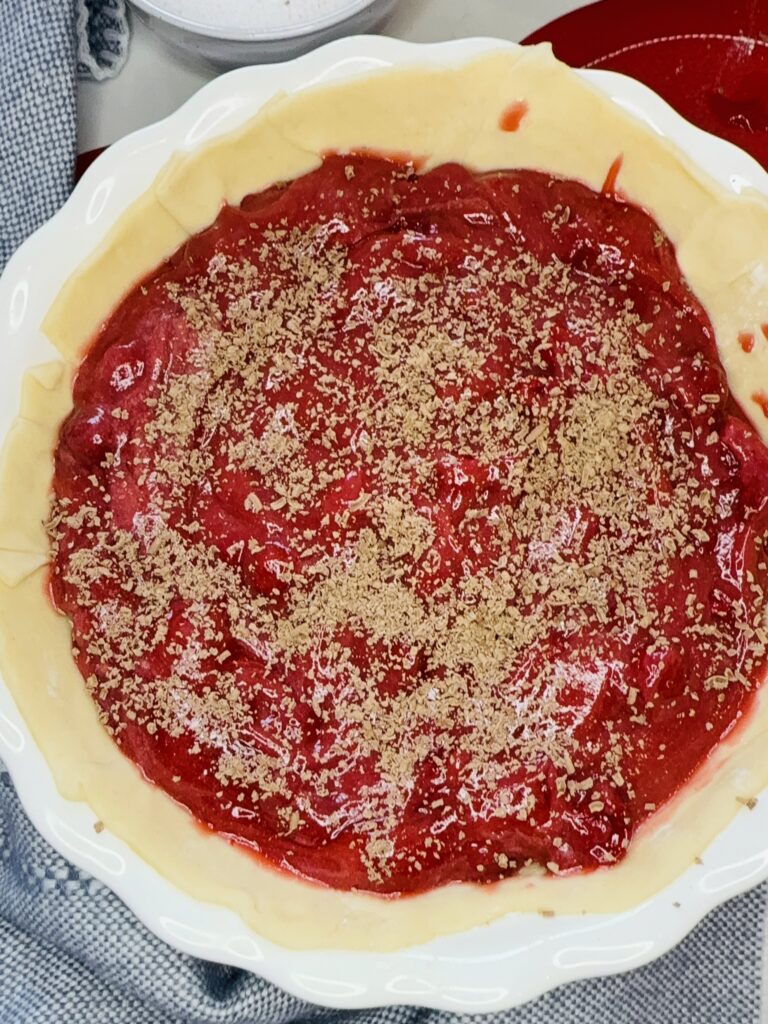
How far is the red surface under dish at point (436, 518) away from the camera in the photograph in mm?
1711

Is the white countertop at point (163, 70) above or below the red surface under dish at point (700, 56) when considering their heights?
below

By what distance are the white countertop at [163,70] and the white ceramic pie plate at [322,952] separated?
399 millimetres

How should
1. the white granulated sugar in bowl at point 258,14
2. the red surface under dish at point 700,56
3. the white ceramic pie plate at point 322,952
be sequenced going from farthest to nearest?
the red surface under dish at point 700,56 < the white granulated sugar in bowl at point 258,14 < the white ceramic pie plate at point 322,952

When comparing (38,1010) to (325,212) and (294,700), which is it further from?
(325,212)

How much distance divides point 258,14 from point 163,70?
11.2 inches

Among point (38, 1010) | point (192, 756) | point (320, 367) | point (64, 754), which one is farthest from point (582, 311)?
point (38, 1010)

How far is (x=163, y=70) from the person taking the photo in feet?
6.67

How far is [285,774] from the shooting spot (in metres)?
1.77

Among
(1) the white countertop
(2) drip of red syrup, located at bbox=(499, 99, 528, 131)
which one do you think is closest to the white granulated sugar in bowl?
(1) the white countertop

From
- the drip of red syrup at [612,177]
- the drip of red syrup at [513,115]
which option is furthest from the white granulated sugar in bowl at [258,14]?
the drip of red syrup at [612,177]

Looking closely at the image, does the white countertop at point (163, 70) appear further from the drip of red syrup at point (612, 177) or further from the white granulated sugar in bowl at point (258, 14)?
the drip of red syrup at point (612, 177)

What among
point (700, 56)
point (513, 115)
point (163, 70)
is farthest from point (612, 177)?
point (163, 70)

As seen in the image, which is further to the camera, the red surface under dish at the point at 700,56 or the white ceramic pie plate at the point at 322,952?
the red surface under dish at the point at 700,56

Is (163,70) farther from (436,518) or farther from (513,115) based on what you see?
(436,518)
